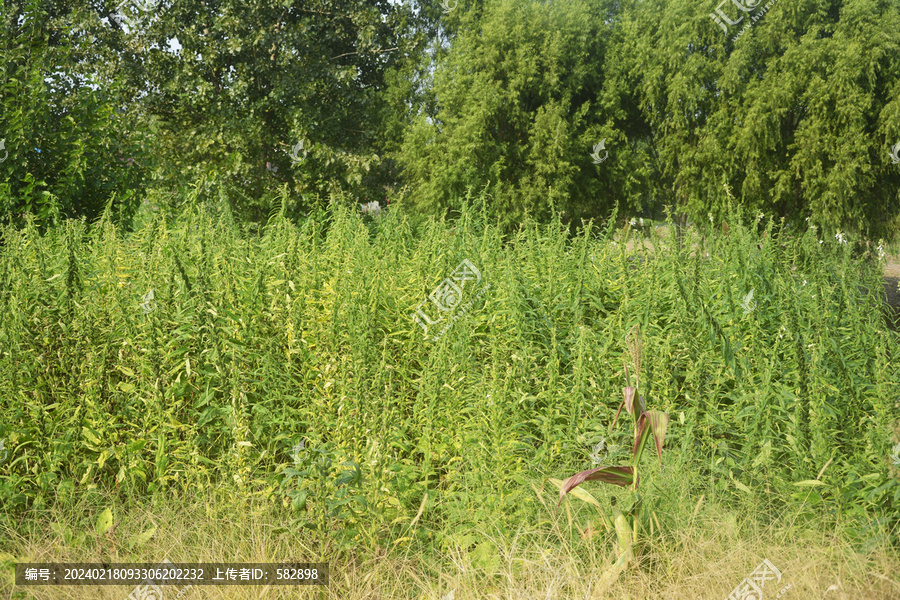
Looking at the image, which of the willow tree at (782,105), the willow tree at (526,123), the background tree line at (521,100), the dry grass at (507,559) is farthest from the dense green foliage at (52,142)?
the willow tree at (782,105)

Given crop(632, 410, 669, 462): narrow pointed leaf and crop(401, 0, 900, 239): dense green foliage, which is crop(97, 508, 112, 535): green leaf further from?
crop(401, 0, 900, 239): dense green foliage

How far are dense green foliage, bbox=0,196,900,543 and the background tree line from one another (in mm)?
5628

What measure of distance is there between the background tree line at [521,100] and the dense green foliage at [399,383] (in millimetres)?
5628

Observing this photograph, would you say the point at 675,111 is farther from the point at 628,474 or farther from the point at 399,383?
the point at 628,474

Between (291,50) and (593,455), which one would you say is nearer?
(593,455)

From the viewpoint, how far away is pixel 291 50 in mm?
11672

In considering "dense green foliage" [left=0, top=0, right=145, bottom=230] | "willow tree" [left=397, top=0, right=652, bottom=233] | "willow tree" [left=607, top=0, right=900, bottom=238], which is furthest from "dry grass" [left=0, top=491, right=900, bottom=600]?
"willow tree" [left=607, top=0, right=900, bottom=238]

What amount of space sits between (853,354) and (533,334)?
1689 mm

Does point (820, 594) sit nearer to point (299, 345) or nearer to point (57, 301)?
point (299, 345)

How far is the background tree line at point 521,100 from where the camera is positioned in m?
12.1

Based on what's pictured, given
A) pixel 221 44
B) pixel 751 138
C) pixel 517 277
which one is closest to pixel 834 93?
pixel 751 138

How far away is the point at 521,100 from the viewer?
16.3 m

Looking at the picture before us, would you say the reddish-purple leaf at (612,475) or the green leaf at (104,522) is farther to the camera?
the green leaf at (104,522)

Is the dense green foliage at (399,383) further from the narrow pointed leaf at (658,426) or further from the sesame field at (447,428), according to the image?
the narrow pointed leaf at (658,426)
